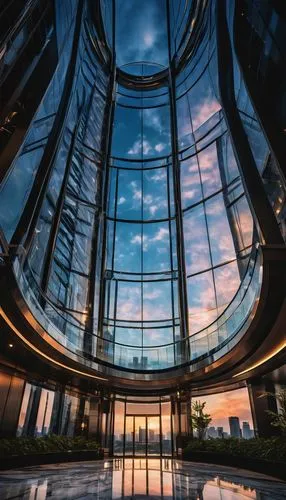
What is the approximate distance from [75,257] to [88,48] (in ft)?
52.2

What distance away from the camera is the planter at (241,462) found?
34.2 feet

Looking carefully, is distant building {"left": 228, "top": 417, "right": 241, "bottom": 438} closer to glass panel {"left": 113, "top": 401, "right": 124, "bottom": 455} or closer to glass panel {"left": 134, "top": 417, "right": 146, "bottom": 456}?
glass panel {"left": 134, "top": 417, "right": 146, "bottom": 456}

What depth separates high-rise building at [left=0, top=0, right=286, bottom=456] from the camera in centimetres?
1006

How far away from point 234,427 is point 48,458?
33.2ft

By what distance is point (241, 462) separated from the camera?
44.5ft

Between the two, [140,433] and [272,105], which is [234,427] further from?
[272,105]

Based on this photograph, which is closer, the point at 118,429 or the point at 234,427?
the point at 234,427

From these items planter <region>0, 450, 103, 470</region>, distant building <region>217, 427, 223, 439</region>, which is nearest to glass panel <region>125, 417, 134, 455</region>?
planter <region>0, 450, 103, 470</region>

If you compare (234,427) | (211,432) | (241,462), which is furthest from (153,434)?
(241,462)

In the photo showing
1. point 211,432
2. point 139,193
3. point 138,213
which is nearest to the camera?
point 211,432

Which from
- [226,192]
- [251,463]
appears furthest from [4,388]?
[226,192]

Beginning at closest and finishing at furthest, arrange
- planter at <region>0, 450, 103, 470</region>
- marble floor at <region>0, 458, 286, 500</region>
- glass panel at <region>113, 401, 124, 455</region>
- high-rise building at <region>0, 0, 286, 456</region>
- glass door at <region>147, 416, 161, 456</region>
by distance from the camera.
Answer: marble floor at <region>0, 458, 286, 500</region> → high-rise building at <region>0, 0, 286, 456</region> → planter at <region>0, 450, 103, 470</region> → glass panel at <region>113, 401, 124, 455</region> → glass door at <region>147, 416, 161, 456</region>

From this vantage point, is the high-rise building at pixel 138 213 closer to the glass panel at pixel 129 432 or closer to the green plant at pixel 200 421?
the glass panel at pixel 129 432

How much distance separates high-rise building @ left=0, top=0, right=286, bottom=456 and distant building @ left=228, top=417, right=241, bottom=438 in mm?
78
